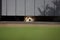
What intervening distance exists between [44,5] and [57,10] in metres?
2.19

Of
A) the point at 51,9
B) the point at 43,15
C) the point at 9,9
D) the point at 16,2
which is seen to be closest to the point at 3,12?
the point at 9,9

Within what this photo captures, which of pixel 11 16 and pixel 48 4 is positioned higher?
pixel 48 4

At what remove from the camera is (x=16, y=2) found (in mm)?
17328

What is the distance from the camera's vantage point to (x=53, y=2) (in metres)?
17.2

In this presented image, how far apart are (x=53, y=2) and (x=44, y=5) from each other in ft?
4.76

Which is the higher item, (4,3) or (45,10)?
(4,3)

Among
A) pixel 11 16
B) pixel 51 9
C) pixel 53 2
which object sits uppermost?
pixel 53 2

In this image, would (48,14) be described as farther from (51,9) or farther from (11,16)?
(11,16)

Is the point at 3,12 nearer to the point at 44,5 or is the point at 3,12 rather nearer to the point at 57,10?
the point at 44,5

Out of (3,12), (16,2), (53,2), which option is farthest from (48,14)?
(3,12)

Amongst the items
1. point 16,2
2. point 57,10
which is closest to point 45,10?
point 57,10

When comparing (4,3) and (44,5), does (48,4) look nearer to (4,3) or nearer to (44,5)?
(44,5)

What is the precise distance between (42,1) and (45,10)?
147 centimetres

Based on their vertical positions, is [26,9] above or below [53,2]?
below
